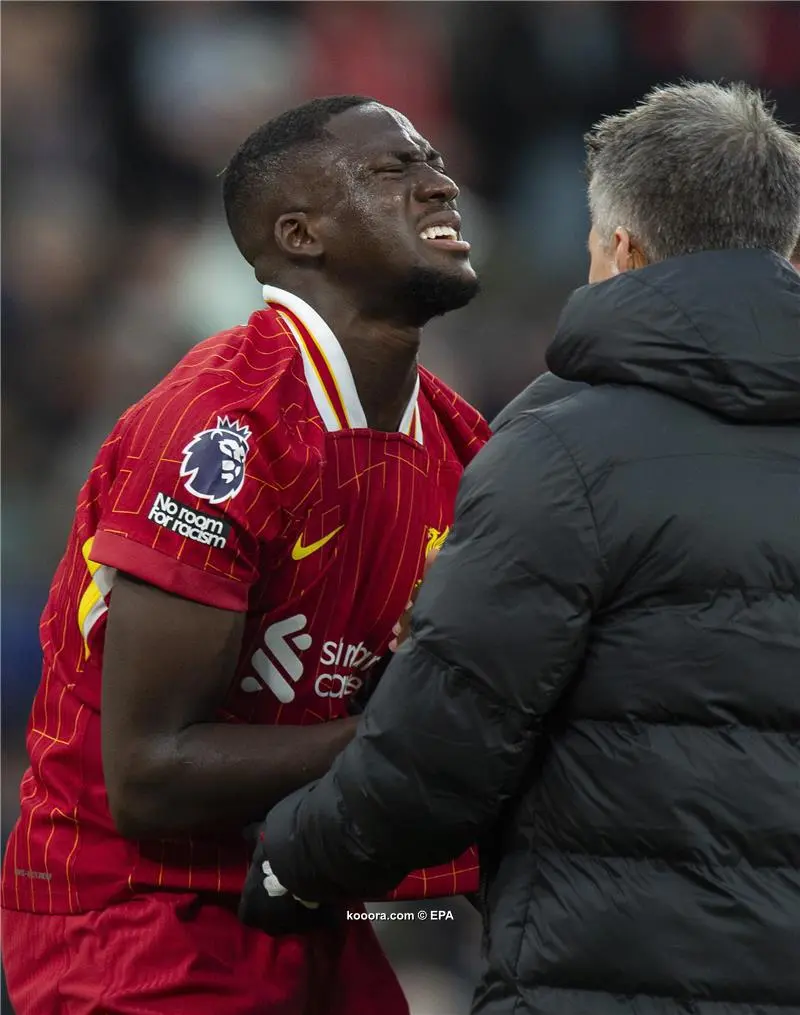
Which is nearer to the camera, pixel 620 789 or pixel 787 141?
pixel 620 789

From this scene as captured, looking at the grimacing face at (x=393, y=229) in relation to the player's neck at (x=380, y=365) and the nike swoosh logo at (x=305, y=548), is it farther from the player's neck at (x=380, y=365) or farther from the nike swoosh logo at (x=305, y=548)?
the nike swoosh logo at (x=305, y=548)

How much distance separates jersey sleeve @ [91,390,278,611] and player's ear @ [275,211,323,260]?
1.59 feet

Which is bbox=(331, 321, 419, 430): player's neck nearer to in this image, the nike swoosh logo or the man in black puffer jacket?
the nike swoosh logo

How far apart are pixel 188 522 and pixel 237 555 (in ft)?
0.29

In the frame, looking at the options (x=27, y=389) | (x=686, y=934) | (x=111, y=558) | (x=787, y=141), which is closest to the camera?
(x=686, y=934)

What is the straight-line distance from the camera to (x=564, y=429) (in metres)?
1.76

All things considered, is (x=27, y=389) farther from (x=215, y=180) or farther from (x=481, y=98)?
(x=481, y=98)

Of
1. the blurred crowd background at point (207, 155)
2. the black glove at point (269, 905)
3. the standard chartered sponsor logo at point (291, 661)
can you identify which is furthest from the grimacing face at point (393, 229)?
the blurred crowd background at point (207, 155)

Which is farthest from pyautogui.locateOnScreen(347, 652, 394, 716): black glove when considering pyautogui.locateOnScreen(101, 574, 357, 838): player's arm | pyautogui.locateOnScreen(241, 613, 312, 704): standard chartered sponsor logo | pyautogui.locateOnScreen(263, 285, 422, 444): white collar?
pyautogui.locateOnScreen(263, 285, 422, 444): white collar

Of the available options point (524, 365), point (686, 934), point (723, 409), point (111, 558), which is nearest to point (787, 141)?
point (723, 409)

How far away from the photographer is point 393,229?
8.84ft

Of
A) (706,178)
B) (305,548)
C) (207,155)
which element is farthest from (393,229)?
(207,155)

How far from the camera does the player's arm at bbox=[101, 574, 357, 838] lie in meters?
2.24

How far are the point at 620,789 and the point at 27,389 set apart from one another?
3.86 metres
